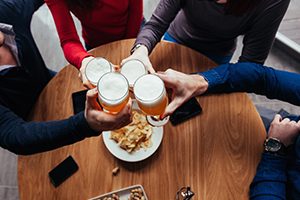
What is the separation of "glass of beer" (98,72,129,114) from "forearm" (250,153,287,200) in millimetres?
616

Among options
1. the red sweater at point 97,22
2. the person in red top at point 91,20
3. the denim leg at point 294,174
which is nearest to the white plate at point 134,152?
the person in red top at point 91,20

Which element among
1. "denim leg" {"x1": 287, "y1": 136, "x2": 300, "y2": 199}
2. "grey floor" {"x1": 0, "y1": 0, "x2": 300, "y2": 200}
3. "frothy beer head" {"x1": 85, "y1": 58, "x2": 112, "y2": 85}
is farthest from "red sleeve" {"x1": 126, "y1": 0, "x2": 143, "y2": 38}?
"denim leg" {"x1": 287, "y1": 136, "x2": 300, "y2": 199}

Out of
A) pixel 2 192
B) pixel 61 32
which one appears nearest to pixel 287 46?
pixel 61 32

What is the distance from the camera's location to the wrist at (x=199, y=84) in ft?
4.36

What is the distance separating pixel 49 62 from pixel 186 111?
1.55 metres

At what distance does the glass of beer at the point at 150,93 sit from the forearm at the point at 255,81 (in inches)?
12.8

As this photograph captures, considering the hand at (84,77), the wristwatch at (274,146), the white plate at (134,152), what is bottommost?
the white plate at (134,152)

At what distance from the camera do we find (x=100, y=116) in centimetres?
106

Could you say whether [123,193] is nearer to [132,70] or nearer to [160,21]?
[132,70]

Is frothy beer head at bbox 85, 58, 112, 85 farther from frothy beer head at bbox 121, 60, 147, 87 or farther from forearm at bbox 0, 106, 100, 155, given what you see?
forearm at bbox 0, 106, 100, 155

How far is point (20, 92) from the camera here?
1409mm

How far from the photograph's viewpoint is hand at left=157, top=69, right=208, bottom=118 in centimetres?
123

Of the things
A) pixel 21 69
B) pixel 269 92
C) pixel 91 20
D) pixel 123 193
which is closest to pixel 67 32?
pixel 91 20

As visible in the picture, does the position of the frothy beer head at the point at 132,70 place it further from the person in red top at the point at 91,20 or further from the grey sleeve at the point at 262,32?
the grey sleeve at the point at 262,32
